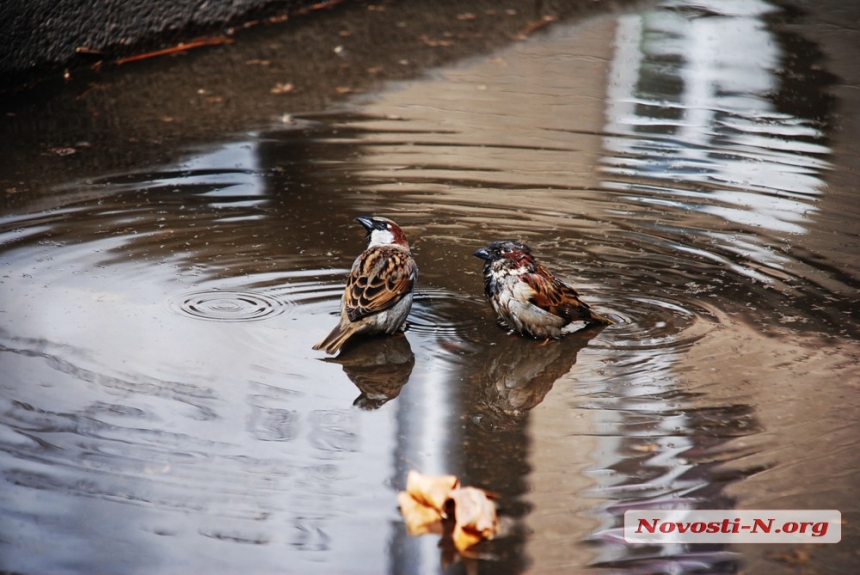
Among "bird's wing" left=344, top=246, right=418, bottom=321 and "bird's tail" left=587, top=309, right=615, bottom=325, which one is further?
"bird's tail" left=587, top=309, right=615, bottom=325

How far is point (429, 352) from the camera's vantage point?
5645 millimetres

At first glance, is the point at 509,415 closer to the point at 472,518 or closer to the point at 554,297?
the point at 554,297

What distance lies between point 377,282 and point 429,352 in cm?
49

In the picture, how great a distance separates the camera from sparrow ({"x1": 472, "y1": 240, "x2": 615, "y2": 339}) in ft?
18.5

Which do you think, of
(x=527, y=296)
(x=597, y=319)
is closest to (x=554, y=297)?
(x=527, y=296)

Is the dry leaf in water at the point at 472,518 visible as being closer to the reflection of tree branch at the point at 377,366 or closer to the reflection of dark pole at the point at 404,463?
the reflection of dark pole at the point at 404,463

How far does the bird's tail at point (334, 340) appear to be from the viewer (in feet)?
18.0

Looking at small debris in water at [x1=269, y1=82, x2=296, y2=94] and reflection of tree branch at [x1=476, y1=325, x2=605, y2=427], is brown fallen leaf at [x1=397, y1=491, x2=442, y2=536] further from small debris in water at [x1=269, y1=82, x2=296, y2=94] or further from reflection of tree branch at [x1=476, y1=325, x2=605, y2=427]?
small debris in water at [x1=269, y1=82, x2=296, y2=94]

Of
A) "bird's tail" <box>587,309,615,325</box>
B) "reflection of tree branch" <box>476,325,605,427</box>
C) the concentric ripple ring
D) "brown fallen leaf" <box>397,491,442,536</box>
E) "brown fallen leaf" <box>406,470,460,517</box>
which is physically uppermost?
the concentric ripple ring

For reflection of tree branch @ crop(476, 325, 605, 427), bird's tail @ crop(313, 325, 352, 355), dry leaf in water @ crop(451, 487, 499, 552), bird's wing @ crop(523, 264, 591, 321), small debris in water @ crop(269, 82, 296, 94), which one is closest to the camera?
dry leaf in water @ crop(451, 487, 499, 552)

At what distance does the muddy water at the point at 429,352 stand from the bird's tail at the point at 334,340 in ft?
0.38

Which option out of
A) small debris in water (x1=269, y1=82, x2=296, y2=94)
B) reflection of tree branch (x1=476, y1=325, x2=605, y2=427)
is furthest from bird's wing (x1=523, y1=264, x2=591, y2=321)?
small debris in water (x1=269, y1=82, x2=296, y2=94)

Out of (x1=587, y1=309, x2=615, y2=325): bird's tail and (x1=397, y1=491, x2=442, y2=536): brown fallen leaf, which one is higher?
(x1=587, y1=309, x2=615, y2=325): bird's tail

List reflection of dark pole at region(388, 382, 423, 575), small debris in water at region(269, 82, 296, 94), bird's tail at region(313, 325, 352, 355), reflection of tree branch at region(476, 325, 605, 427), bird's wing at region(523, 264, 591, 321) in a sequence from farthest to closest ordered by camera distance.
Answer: small debris in water at region(269, 82, 296, 94), bird's wing at region(523, 264, 591, 321), bird's tail at region(313, 325, 352, 355), reflection of tree branch at region(476, 325, 605, 427), reflection of dark pole at region(388, 382, 423, 575)
